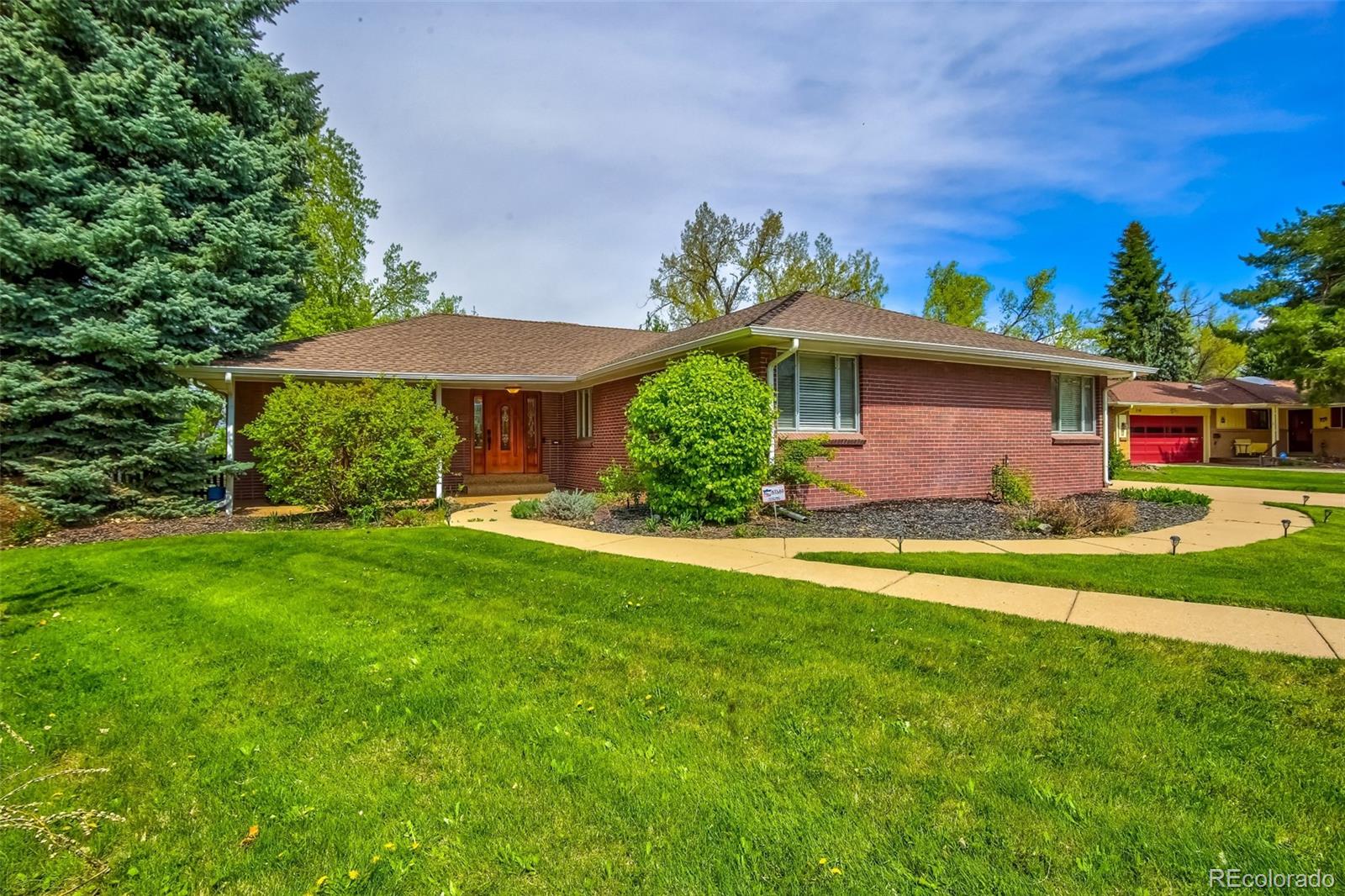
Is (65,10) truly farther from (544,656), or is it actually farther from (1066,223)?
(1066,223)

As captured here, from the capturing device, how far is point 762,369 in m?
9.40

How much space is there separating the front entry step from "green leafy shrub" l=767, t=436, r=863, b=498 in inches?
269

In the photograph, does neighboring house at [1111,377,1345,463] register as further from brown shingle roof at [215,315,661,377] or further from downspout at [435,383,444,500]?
downspout at [435,383,444,500]

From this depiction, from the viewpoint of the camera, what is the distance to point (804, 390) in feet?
32.0

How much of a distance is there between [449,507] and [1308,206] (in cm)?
3255

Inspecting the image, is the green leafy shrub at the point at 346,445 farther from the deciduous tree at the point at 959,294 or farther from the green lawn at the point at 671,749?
the deciduous tree at the point at 959,294

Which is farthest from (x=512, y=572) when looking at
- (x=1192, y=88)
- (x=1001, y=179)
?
(x=1001, y=179)

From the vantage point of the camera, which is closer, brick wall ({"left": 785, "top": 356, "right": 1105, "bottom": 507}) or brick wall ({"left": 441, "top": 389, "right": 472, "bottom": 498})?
brick wall ({"left": 785, "top": 356, "right": 1105, "bottom": 507})

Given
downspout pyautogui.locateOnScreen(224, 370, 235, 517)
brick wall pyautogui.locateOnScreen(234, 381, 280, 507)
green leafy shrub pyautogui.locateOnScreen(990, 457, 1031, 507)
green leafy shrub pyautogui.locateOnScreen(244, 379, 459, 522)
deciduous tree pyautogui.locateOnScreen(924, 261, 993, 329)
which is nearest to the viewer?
green leafy shrub pyautogui.locateOnScreen(244, 379, 459, 522)

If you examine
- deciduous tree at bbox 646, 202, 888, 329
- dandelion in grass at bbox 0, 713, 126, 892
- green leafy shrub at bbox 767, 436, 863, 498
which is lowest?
dandelion in grass at bbox 0, 713, 126, 892

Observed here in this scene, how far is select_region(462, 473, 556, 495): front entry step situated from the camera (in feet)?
46.6

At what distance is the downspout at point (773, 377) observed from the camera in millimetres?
8891

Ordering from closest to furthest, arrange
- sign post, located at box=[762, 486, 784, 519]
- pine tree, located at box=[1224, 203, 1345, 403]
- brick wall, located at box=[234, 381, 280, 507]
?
sign post, located at box=[762, 486, 784, 519] → brick wall, located at box=[234, 381, 280, 507] → pine tree, located at box=[1224, 203, 1345, 403]

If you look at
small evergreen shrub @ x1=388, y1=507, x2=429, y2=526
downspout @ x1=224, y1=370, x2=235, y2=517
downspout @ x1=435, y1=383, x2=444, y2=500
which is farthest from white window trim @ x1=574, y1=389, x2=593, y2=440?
downspout @ x1=224, y1=370, x2=235, y2=517
